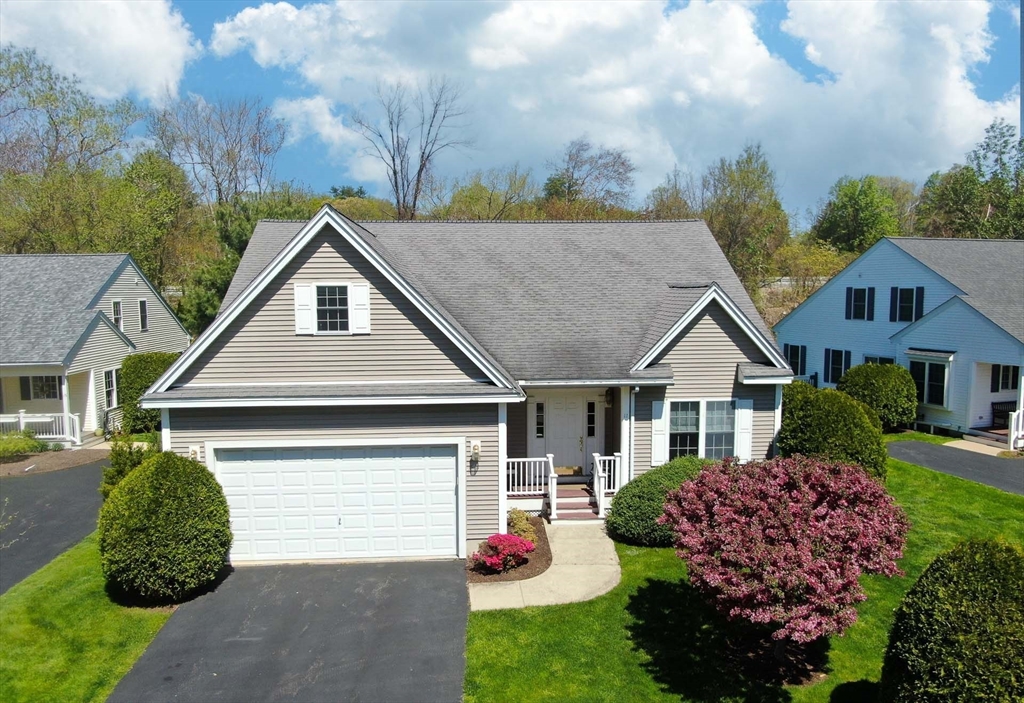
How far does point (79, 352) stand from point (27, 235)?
18.3m

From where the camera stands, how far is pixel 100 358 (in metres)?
27.0

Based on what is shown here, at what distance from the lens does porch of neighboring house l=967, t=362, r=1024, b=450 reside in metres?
23.4

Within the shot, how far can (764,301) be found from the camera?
4772 centimetres

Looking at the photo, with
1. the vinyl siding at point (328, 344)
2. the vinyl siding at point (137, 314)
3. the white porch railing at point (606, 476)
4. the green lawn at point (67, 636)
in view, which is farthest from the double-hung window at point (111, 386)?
the white porch railing at point (606, 476)

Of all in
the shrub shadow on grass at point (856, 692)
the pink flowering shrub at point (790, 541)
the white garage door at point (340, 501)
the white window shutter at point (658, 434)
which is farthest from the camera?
the white window shutter at point (658, 434)

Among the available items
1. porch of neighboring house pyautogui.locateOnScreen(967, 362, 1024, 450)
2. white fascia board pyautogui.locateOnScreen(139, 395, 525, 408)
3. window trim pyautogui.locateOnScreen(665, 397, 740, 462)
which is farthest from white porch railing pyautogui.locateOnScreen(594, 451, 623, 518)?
porch of neighboring house pyautogui.locateOnScreen(967, 362, 1024, 450)

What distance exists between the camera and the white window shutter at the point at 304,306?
1347 centimetres

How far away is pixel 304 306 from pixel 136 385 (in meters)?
17.9

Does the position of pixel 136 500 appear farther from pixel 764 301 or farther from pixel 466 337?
pixel 764 301

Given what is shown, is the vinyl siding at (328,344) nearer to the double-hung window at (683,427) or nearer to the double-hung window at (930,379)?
the double-hung window at (683,427)

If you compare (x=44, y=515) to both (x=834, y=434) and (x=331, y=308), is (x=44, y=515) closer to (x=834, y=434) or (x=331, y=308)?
(x=331, y=308)

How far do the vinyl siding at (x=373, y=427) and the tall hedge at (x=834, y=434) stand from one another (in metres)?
7.39

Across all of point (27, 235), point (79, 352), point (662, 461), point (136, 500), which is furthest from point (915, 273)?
point (27, 235)

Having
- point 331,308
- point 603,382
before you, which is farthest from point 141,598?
point 603,382
